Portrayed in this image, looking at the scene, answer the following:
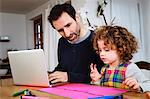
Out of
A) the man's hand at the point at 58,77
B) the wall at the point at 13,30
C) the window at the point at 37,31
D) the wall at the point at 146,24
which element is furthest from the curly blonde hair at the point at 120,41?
the wall at the point at 13,30

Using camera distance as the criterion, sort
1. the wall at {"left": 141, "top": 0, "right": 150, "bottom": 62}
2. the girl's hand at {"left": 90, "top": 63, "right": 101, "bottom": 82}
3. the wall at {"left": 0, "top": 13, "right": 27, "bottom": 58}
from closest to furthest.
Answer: the girl's hand at {"left": 90, "top": 63, "right": 101, "bottom": 82} → the wall at {"left": 141, "top": 0, "right": 150, "bottom": 62} → the wall at {"left": 0, "top": 13, "right": 27, "bottom": 58}

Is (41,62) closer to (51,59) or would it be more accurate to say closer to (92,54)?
(92,54)

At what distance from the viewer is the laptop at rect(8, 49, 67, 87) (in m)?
0.97

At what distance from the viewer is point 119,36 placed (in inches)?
42.7

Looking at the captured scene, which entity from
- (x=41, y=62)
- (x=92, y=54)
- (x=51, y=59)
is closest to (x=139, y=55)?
(x=51, y=59)

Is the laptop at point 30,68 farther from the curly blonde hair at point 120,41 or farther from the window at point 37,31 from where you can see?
the window at point 37,31

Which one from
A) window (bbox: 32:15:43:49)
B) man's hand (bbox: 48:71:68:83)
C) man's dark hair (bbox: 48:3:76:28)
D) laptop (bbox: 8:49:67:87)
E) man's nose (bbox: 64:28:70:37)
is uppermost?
window (bbox: 32:15:43:49)

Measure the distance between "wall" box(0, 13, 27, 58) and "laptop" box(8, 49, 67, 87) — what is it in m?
3.76

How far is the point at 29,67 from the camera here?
1031mm

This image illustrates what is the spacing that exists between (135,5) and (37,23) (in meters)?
2.34

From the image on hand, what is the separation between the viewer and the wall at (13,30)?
4680 millimetres

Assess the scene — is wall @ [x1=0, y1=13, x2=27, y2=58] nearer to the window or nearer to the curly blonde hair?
the window

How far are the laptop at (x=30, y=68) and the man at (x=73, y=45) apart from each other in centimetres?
20

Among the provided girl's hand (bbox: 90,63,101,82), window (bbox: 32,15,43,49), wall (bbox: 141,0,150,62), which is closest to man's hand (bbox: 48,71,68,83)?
girl's hand (bbox: 90,63,101,82)
